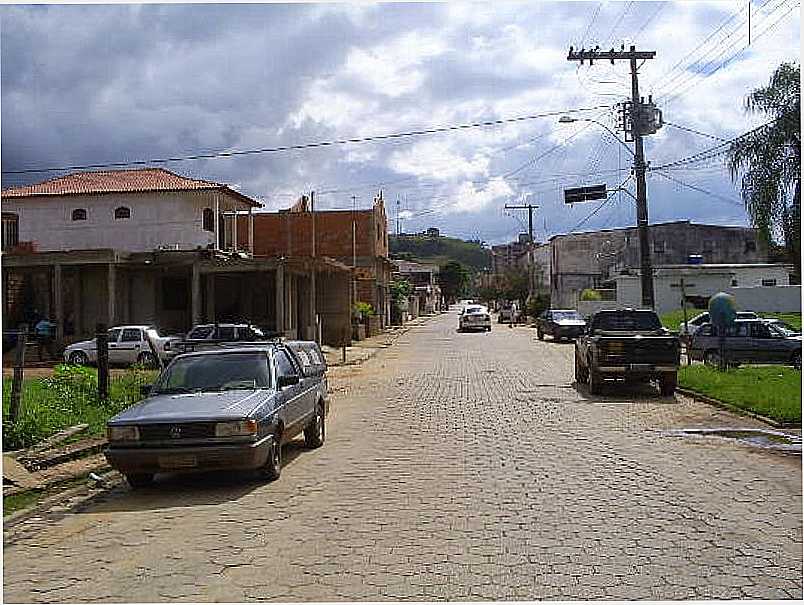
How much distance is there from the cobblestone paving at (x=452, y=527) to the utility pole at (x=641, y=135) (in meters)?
13.9

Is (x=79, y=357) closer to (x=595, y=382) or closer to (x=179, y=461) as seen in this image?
(x=595, y=382)

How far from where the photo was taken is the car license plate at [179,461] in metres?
10.3

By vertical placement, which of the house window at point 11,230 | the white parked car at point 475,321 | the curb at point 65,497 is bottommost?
the curb at point 65,497

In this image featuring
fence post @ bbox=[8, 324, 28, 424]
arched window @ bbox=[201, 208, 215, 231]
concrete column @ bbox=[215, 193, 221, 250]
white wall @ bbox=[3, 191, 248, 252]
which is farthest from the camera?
arched window @ bbox=[201, 208, 215, 231]

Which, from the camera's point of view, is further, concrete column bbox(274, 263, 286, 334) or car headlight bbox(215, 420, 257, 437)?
concrete column bbox(274, 263, 286, 334)

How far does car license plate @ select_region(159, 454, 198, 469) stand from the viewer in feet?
33.9

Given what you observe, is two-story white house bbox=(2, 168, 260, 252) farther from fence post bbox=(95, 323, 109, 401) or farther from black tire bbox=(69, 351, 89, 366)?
fence post bbox=(95, 323, 109, 401)

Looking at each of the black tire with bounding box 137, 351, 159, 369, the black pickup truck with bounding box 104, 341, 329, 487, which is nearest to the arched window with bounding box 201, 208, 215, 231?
the black tire with bounding box 137, 351, 159, 369

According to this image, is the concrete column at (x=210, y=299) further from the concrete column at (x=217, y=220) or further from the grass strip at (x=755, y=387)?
the grass strip at (x=755, y=387)

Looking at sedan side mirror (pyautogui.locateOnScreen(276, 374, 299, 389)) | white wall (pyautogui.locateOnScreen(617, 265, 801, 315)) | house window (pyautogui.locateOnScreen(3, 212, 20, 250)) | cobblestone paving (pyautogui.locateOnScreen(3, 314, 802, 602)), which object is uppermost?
house window (pyautogui.locateOnScreen(3, 212, 20, 250))

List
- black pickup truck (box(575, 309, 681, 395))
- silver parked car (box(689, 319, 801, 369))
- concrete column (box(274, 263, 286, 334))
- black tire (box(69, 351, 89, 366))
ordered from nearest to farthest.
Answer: black pickup truck (box(575, 309, 681, 395)) < silver parked car (box(689, 319, 801, 369)) < black tire (box(69, 351, 89, 366)) < concrete column (box(274, 263, 286, 334))

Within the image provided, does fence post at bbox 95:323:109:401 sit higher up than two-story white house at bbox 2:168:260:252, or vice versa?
two-story white house at bbox 2:168:260:252

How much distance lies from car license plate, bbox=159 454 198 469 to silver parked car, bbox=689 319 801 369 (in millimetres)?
19627

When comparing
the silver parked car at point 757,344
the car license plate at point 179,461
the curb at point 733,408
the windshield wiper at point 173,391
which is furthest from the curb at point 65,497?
the silver parked car at point 757,344
